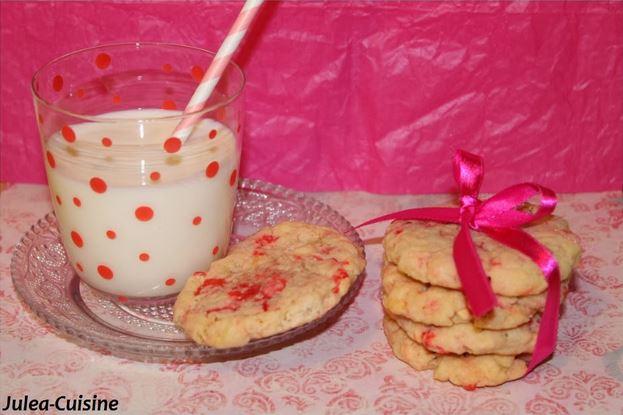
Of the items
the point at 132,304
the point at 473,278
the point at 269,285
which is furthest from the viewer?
the point at 132,304

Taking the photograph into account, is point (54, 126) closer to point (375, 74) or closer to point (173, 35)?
point (173, 35)

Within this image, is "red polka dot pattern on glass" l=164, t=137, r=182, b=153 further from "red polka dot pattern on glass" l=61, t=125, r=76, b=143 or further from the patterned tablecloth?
the patterned tablecloth

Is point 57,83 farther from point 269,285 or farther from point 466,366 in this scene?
point 466,366

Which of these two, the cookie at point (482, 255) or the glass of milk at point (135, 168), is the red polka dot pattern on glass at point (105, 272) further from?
→ the cookie at point (482, 255)

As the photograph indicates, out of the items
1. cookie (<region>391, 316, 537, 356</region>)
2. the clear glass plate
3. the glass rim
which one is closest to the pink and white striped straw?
the glass rim

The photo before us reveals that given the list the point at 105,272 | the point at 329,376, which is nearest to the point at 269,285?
the point at 329,376

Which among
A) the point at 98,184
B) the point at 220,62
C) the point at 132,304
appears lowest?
the point at 132,304
